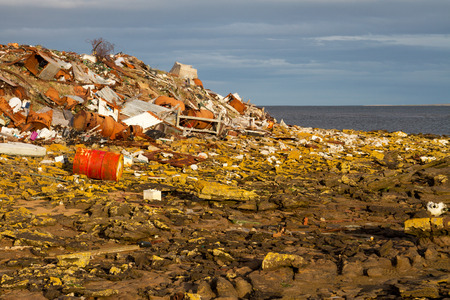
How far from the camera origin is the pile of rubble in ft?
47.2

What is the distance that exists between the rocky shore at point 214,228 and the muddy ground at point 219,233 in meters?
0.02

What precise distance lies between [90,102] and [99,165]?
738 centimetres

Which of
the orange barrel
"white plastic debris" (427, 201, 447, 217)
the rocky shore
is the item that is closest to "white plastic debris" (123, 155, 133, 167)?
the rocky shore

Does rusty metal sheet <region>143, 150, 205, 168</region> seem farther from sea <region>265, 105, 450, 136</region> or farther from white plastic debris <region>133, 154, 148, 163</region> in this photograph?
sea <region>265, 105, 450, 136</region>

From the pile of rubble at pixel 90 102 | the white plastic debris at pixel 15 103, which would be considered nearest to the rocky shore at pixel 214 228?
the pile of rubble at pixel 90 102

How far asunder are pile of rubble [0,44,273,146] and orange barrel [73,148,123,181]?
418cm

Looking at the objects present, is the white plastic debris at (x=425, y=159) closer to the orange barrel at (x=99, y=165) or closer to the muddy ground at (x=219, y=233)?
the muddy ground at (x=219, y=233)

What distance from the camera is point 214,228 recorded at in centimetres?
722

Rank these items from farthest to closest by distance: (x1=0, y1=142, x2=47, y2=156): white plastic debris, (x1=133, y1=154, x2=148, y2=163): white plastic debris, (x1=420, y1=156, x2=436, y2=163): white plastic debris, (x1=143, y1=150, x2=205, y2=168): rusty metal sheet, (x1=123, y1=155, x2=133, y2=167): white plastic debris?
(x1=420, y1=156, x2=436, y2=163): white plastic debris → (x1=143, y1=150, x2=205, y2=168): rusty metal sheet → (x1=133, y1=154, x2=148, y2=163): white plastic debris → (x1=123, y1=155, x2=133, y2=167): white plastic debris → (x1=0, y1=142, x2=47, y2=156): white plastic debris

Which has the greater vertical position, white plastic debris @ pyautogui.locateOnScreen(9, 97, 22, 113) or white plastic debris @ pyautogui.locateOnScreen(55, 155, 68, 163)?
white plastic debris @ pyautogui.locateOnScreen(9, 97, 22, 113)

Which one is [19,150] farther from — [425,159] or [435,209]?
[425,159]

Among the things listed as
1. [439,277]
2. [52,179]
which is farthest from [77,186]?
[439,277]

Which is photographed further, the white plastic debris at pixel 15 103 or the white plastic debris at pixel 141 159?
the white plastic debris at pixel 15 103

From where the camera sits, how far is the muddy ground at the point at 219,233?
4477mm
